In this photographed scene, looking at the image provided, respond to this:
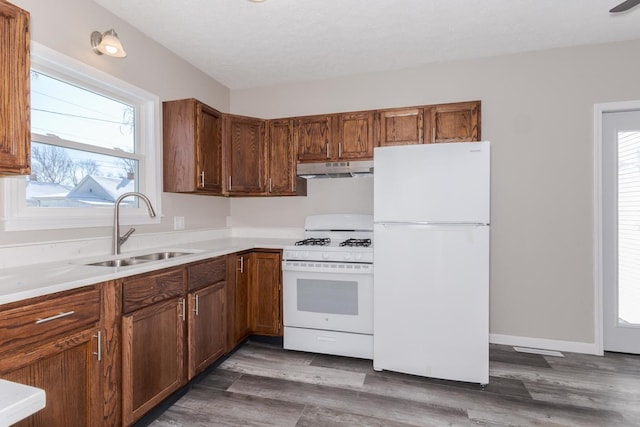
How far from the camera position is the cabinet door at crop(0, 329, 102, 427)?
4.21ft

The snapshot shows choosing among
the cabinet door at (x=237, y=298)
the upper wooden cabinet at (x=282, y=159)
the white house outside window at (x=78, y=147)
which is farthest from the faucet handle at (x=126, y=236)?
the upper wooden cabinet at (x=282, y=159)

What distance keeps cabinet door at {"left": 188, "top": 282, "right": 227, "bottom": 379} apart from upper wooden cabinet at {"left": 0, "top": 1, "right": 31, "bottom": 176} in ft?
3.93

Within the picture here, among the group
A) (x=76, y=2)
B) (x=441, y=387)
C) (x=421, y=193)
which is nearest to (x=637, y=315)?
(x=441, y=387)

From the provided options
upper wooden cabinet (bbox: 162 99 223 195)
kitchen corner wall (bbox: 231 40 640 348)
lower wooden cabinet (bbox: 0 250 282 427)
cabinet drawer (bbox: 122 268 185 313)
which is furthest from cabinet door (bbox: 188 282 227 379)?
kitchen corner wall (bbox: 231 40 640 348)

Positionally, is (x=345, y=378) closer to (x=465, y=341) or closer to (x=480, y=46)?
(x=465, y=341)

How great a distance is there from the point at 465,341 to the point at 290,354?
1424 millimetres

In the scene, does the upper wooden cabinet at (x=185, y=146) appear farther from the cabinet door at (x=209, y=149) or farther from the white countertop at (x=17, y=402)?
the white countertop at (x=17, y=402)

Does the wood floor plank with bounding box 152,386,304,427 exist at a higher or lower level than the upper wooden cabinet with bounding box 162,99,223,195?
lower

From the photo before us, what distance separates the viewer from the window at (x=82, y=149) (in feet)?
6.40

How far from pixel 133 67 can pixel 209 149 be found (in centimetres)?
82

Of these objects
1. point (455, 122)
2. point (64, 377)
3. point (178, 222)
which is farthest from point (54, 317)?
point (455, 122)

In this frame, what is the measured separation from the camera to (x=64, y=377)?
1436mm

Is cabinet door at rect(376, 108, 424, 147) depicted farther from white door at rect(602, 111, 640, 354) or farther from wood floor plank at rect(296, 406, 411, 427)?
wood floor plank at rect(296, 406, 411, 427)

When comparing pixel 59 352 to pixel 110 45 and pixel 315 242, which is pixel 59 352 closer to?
pixel 110 45
